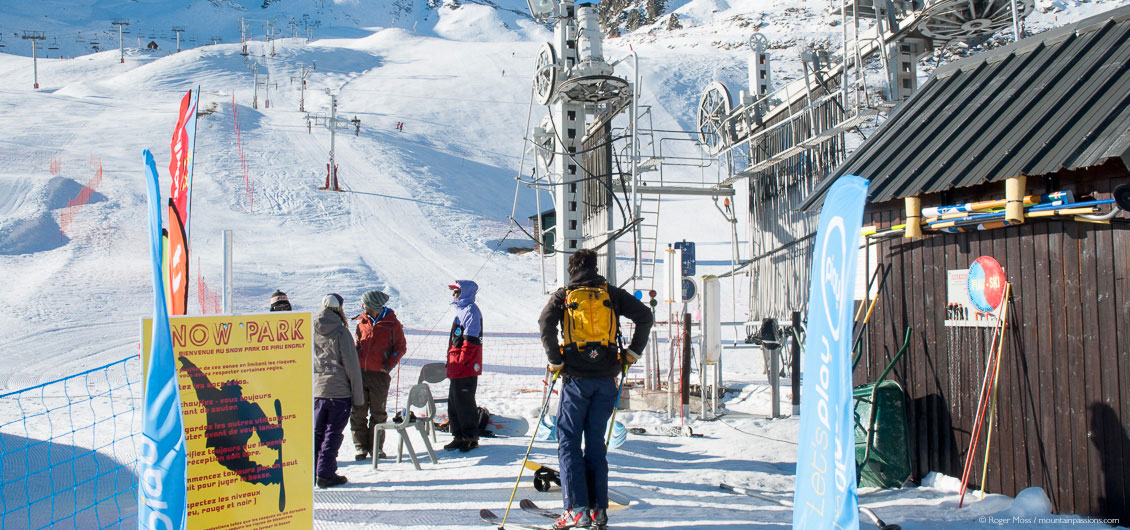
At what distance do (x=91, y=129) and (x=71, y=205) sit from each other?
44.4 feet

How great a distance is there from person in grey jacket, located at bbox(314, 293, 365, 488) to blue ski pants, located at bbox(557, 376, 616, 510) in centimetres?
196

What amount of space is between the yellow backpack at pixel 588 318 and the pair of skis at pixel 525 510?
1.16m

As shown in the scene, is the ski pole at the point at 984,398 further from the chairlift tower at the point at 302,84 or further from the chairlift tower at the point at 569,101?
the chairlift tower at the point at 302,84

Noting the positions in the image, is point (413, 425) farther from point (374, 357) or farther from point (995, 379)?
point (995, 379)

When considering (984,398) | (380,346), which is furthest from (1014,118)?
(380,346)

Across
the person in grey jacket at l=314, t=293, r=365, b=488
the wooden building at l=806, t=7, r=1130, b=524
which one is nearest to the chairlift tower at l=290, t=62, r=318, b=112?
the person in grey jacket at l=314, t=293, r=365, b=488

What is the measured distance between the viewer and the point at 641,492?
5.67 metres

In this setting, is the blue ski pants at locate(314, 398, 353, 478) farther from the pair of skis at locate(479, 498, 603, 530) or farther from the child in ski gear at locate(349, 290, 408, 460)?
the pair of skis at locate(479, 498, 603, 530)

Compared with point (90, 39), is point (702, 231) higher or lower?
lower

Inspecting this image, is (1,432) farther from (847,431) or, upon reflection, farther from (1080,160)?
(1080,160)

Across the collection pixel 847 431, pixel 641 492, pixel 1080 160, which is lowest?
pixel 641 492

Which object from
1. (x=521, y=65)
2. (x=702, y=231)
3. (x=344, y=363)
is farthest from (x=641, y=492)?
(x=521, y=65)

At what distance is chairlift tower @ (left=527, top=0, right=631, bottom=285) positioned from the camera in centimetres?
1036

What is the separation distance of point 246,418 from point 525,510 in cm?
215
